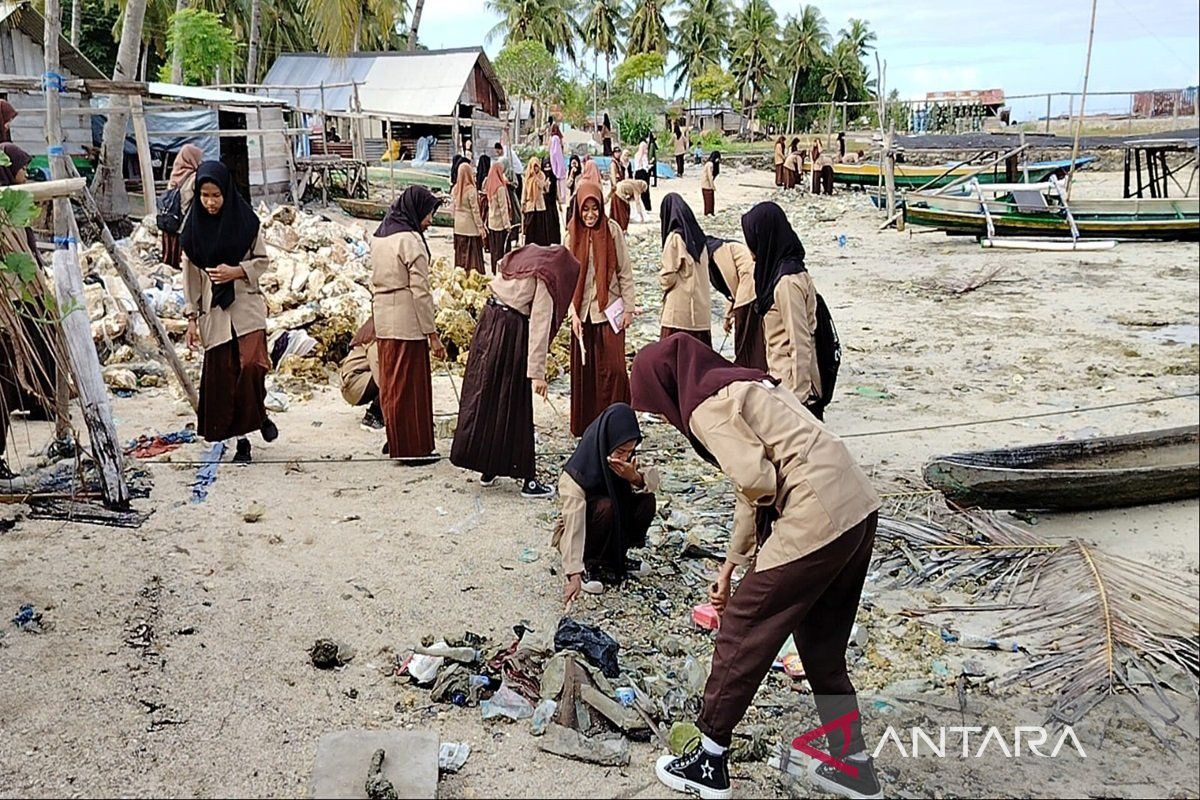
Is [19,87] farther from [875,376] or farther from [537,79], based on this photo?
[537,79]

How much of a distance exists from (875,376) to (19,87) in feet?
20.3

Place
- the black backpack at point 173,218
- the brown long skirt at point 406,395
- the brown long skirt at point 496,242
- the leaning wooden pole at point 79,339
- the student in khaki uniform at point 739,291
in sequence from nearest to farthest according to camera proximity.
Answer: the leaning wooden pole at point 79,339, the black backpack at point 173,218, the brown long skirt at point 406,395, the student in khaki uniform at point 739,291, the brown long skirt at point 496,242

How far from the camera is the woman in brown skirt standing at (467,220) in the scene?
468 inches

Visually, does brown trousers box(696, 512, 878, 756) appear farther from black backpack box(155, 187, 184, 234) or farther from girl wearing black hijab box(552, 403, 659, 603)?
black backpack box(155, 187, 184, 234)

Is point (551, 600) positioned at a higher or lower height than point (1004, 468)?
lower

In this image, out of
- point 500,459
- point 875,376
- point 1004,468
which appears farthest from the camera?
point 875,376

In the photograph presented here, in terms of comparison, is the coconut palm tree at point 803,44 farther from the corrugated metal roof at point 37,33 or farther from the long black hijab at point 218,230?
the long black hijab at point 218,230

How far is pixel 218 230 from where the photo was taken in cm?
522

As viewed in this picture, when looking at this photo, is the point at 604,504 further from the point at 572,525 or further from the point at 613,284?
the point at 613,284

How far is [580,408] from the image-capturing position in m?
6.20

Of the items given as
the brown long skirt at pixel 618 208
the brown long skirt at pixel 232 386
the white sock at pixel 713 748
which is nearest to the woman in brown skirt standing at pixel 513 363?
the brown long skirt at pixel 232 386

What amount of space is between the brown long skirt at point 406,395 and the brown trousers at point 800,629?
3.28 meters

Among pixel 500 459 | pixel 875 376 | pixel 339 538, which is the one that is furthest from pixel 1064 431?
pixel 339 538

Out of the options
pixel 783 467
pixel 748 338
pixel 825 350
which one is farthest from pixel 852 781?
pixel 748 338
